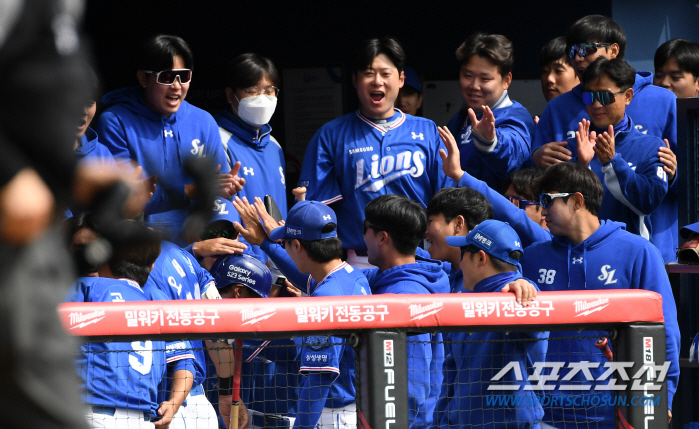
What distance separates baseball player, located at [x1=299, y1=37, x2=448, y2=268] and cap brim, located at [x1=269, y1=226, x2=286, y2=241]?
0.76 m

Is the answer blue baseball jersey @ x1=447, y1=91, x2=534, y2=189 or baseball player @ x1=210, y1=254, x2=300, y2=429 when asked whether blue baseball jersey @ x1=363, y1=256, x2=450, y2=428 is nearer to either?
baseball player @ x1=210, y1=254, x2=300, y2=429

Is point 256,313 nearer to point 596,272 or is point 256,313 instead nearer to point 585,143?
point 596,272

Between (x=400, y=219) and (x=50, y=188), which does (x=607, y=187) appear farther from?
(x=50, y=188)

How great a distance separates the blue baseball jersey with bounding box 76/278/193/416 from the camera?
8.73 ft

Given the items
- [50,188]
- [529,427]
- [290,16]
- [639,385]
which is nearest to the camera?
[50,188]

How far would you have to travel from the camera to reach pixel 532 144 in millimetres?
4539

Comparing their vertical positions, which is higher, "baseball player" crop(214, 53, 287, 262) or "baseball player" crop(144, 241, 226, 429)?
"baseball player" crop(214, 53, 287, 262)

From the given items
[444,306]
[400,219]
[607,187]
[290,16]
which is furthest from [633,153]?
[290,16]

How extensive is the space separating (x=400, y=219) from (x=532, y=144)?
148 centimetres

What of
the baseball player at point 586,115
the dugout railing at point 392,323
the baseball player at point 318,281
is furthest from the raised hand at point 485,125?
the dugout railing at point 392,323

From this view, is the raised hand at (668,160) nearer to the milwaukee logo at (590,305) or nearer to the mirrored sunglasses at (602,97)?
the mirrored sunglasses at (602,97)

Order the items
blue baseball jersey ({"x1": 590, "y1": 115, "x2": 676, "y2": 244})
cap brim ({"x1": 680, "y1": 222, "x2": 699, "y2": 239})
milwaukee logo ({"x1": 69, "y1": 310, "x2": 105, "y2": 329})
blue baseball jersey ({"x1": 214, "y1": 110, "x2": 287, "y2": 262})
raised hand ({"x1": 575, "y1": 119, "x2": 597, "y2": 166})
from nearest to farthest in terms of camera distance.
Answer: milwaukee logo ({"x1": 69, "y1": 310, "x2": 105, "y2": 329}) → cap brim ({"x1": 680, "y1": 222, "x2": 699, "y2": 239}) → blue baseball jersey ({"x1": 590, "y1": 115, "x2": 676, "y2": 244}) → raised hand ({"x1": 575, "y1": 119, "x2": 597, "y2": 166}) → blue baseball jersey ({"x1": 214, "y1": 110, "x2": 287, "y2": 262})

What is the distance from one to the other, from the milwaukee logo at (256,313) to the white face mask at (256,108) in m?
2.23

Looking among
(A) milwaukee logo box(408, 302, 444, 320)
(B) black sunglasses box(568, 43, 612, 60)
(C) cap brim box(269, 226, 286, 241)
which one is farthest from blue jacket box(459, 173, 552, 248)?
(A) milwaukee logo box(408, 302, 444, 320)
